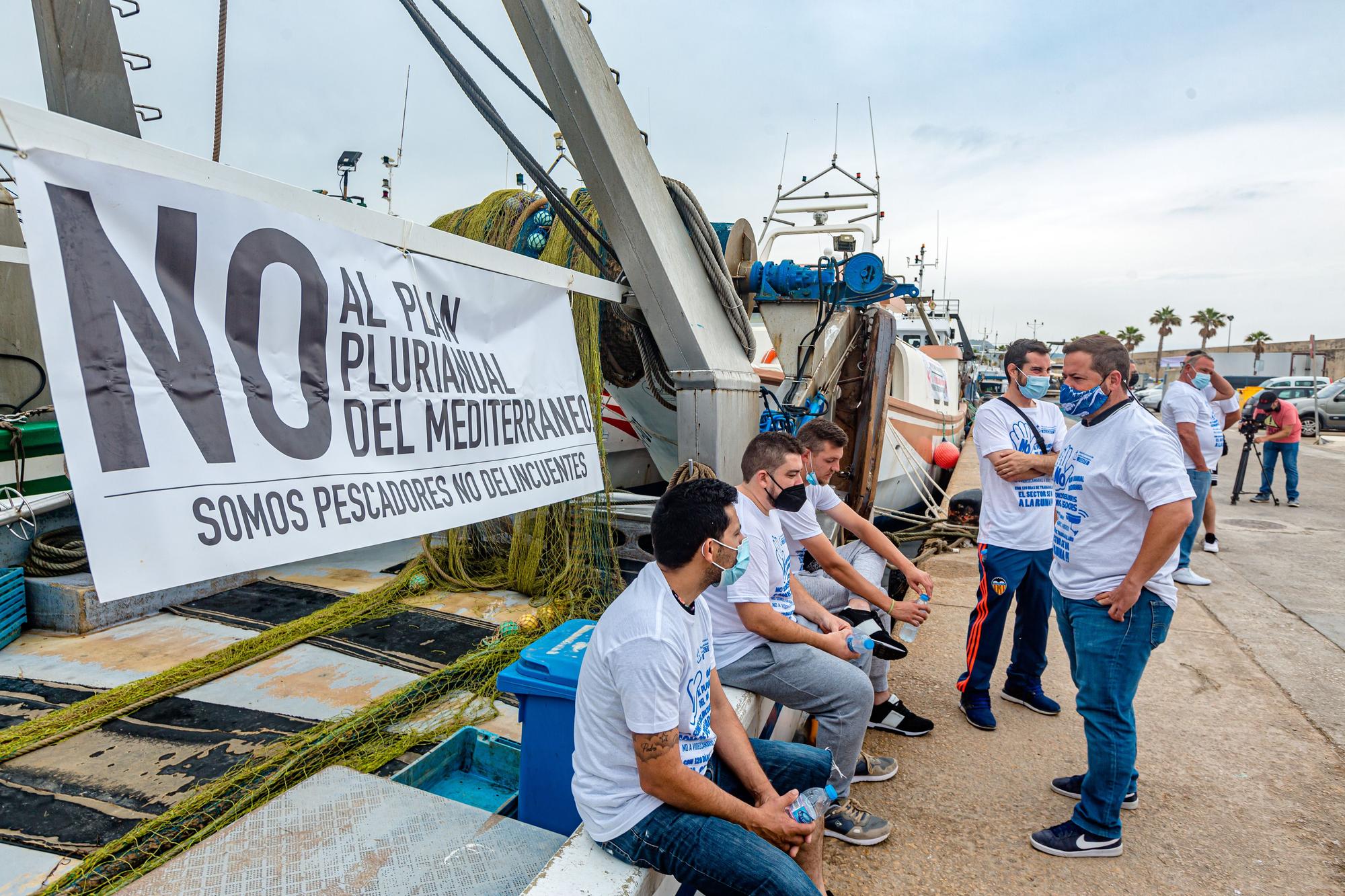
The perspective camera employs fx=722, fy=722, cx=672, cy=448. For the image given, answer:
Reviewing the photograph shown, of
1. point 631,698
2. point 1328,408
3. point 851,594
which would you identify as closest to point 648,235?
point 851,594

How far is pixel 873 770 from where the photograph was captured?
10.8 feet

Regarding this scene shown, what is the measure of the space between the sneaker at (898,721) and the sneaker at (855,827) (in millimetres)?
856

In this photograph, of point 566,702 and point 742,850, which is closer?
point 742,850

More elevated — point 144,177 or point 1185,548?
point 144,177

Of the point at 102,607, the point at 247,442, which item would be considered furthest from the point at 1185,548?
the point at 102,607

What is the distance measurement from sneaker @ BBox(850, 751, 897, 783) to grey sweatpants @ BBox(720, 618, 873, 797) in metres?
0.45

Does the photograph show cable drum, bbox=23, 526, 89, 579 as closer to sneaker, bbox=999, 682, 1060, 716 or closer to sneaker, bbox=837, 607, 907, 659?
sneaker, bbox=837, 607, 907, 659

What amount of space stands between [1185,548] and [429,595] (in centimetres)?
634

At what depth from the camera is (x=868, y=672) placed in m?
3.59

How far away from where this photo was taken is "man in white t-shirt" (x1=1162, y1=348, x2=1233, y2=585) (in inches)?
237

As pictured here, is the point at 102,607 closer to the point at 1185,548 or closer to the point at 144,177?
the point at 144,177

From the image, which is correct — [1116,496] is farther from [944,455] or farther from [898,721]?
[944,455]

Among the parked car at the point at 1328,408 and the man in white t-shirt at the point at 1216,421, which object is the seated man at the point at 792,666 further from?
the parked car at the point at 1328,408

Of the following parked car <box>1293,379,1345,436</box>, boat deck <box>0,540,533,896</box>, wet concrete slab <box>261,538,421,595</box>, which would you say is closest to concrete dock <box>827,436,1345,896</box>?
boat deck <box>0,540,533,896</box>
